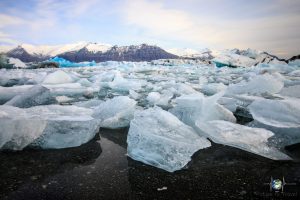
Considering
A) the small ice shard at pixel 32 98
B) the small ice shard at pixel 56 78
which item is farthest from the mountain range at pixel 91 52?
the small ice shard at pixel 32 98

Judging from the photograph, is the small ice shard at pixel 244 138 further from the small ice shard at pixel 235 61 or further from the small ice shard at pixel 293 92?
the small ice shard at pixel 235 61

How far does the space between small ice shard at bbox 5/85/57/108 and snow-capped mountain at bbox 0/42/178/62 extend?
235ft

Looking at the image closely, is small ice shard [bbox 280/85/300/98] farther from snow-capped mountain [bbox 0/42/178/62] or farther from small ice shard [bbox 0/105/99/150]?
snow-capped mountain [bbox 0/42/178/62]

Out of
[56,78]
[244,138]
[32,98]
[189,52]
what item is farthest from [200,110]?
[189,52]

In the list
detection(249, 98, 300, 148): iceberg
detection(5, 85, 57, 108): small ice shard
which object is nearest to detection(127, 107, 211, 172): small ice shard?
detection(249, 98, 300, 148): iceberg

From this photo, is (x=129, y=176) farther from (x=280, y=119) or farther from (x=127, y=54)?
(x=127, y=54)

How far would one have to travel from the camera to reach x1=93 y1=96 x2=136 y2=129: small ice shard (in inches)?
63.9

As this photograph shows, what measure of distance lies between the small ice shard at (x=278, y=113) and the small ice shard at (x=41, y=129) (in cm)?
107

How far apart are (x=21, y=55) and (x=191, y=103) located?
106 meters

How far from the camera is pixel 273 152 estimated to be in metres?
1.15

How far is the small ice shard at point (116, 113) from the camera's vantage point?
1.62m

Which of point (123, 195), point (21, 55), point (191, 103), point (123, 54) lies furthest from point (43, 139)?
point (21, 55)

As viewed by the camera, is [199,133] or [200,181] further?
[199,133]

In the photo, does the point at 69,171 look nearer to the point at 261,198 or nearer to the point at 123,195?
the point at 123,195
